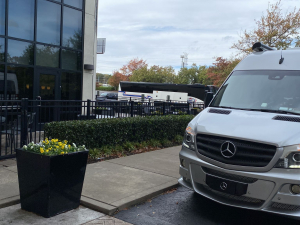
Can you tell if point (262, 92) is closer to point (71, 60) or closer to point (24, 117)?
point (24, 117)

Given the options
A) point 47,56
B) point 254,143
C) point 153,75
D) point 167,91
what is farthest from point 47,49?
point 153,75

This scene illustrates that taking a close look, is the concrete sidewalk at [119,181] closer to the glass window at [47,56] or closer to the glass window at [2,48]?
the glass window at [2,48]

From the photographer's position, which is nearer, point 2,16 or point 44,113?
point 44,113

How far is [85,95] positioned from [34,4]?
4253mm

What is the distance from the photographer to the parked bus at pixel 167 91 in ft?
122

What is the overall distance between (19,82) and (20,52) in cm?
111

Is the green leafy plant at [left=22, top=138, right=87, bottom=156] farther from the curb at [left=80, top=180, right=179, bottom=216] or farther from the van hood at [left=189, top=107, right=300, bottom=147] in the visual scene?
the van hood at [left=189, top=107, right=300, bottom=147]

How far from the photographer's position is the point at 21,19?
11.6 metres

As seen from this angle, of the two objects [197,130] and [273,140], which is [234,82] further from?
[273,140]

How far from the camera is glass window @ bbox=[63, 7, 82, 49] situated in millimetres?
13188

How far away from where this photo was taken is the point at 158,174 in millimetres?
6547

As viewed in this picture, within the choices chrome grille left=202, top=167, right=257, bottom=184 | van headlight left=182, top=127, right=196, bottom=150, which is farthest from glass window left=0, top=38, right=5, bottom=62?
chrome grille left=202, top=167, right=257, bottom=184

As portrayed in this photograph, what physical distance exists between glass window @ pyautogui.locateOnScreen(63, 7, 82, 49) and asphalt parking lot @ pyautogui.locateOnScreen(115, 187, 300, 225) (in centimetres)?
990

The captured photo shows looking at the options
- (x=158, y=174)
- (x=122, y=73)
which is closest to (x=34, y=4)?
(x=158, y=174)
